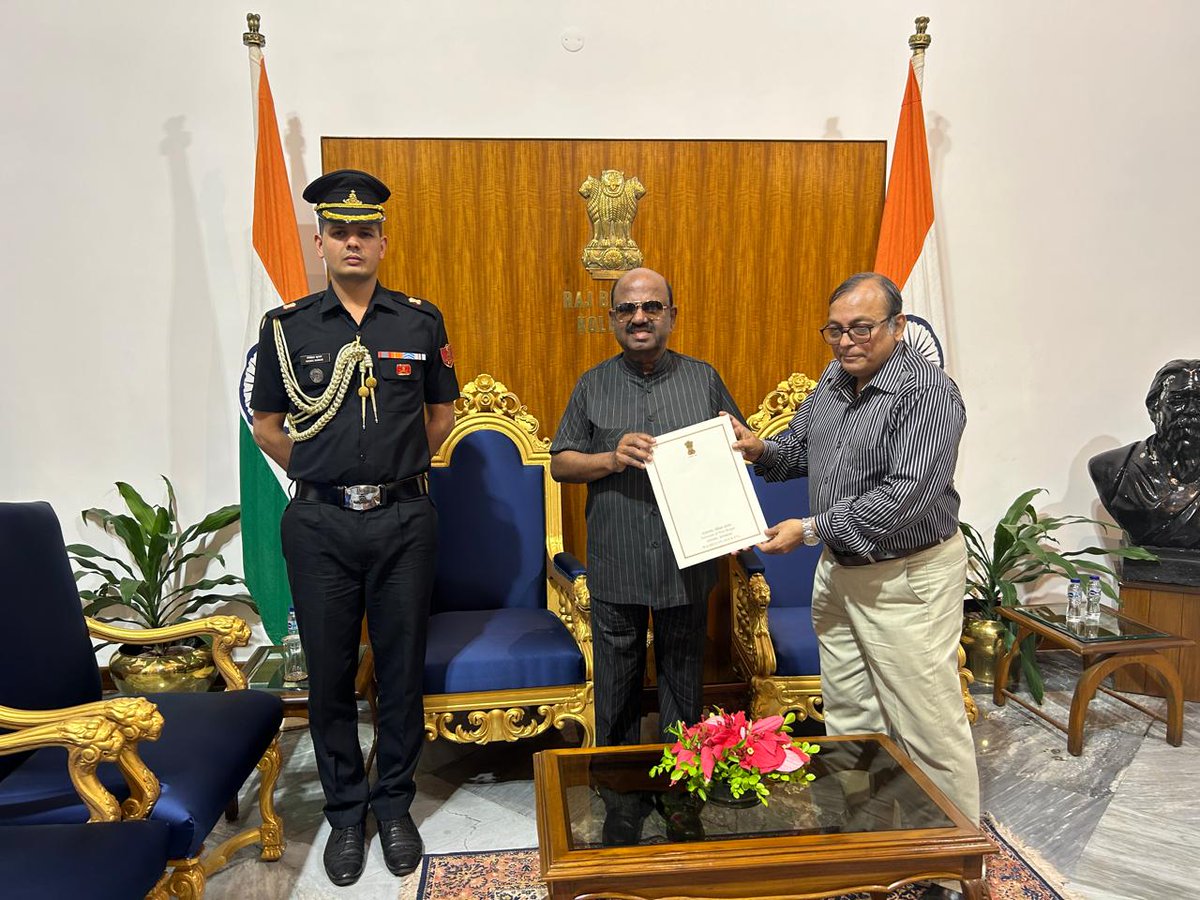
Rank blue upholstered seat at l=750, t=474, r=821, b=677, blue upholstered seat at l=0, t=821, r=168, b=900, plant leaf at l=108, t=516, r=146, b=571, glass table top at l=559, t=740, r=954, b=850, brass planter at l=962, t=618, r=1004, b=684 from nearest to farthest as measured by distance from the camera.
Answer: blue upholstered seat at l=0, t=821, r=168, b=900
glass table top at l=559, t=740, r=954, b=850
blue upholstered seat at l=750, t=474, r=821, b=677
plant leaf at l=108, t=516, r=146, b=571
brass planter at l=962, t=618, r=1004, b=684

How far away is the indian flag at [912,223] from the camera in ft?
10.3

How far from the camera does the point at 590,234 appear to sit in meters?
3.20

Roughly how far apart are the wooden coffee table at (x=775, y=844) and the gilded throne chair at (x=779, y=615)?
691 mm

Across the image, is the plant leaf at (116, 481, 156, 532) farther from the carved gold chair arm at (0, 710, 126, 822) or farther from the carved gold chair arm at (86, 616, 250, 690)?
the carved gold chair arm at (0, 710, 126, 822)

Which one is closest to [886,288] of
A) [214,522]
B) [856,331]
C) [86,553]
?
[856,331]

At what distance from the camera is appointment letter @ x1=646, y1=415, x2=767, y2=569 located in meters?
2.04

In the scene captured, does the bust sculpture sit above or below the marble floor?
above

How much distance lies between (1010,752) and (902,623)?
4.12 feet

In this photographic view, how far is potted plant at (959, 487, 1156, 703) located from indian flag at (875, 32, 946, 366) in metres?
0.74

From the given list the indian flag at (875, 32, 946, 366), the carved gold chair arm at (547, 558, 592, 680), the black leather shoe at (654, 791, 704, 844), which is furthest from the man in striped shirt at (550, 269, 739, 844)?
the indian flag at (875, 32, 946, 366)

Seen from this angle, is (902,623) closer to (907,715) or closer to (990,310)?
(907,715)

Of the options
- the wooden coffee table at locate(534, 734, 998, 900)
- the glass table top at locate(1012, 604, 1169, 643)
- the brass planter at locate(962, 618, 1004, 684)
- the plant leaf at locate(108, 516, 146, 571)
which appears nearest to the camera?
the wooden coffee table at locate(534, 734, 998, 900)

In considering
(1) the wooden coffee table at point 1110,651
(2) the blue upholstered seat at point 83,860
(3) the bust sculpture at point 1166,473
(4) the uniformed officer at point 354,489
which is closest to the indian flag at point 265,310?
(4) the uniformed officer at point 354,489

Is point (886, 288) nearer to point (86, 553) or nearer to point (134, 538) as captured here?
point (134, 538)
